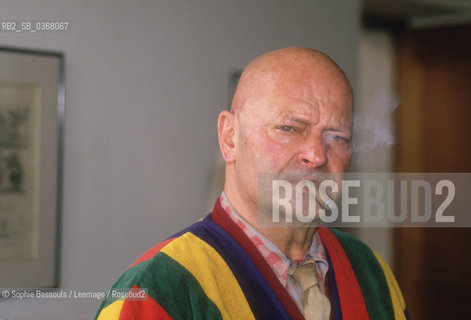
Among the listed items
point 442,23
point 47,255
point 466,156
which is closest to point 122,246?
point 47,255

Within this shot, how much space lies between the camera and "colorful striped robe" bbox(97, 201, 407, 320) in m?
0.68

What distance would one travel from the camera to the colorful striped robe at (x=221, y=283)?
679 millimetres

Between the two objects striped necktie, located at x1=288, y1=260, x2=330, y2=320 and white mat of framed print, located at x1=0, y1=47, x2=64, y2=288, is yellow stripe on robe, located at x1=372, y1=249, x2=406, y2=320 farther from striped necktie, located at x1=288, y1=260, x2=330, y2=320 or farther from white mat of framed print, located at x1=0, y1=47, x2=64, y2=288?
white mat of framed print, located at x1=0, y1=47, x2=64, y2=288

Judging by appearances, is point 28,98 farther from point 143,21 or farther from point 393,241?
point 393,241

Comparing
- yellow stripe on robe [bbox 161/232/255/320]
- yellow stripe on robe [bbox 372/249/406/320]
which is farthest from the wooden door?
yellow stripe on robe [bbox 161/232/255/320]

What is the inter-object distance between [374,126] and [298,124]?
1.77 feet

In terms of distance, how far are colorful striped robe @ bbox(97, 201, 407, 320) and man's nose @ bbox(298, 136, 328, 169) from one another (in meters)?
0.14

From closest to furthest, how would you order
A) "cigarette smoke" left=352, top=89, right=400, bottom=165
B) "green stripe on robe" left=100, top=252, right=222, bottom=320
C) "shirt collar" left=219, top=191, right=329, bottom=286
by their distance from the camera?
"green stripe on robe" left=100, top=252, right=222, bottom=320 → "shirt collar" left=219, top=191, right=329, bottom=286 → "cigarette smoke" left=352, top=89, right=400, bottom=165

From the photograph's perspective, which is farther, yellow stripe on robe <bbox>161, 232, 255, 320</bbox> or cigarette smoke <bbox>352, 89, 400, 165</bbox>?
cigarette smoke <bbox>352, 89, 400, 165</bbox>

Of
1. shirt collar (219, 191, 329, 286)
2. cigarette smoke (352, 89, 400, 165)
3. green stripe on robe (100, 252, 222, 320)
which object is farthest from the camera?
cigarette smoke (352, 89, 400, 165)

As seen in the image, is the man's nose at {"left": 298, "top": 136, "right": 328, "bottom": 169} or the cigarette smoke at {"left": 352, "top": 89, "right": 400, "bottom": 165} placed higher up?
the cigarette smoke at {"left": 352, "top": 89, "right": 400, "bottom": 165}

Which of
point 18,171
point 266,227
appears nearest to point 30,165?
point 18,171

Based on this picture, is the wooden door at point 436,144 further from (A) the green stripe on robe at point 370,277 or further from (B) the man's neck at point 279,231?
(B) the man's neck at point 279,231

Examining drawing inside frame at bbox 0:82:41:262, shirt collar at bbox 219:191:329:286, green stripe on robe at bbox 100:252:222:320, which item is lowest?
green stripe on robe at bbox 100:252:222:320
